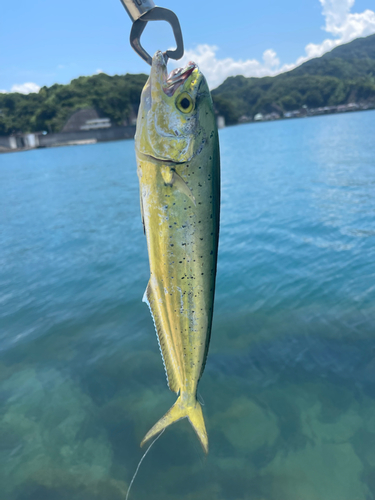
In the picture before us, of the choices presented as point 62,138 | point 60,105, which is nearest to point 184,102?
point 62,138

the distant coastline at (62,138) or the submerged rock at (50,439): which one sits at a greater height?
the distant coastline at (62,138)

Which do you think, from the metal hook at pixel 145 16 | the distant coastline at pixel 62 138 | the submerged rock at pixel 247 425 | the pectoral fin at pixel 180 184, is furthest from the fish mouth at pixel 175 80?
the distant coastline at pixel 62 138

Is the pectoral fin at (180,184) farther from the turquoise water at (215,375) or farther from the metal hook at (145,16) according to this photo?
the turquoise water at (215,375)

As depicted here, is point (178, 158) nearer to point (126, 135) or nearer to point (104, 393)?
point (104, 393)

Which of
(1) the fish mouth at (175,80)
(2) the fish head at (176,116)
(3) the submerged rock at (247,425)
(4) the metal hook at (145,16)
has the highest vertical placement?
(4) the metal hook at (145,16)

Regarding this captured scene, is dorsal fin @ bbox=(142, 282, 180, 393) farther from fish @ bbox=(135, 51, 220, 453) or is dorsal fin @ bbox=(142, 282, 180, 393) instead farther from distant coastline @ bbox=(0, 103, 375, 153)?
distant coastline @ bbox=(0, 103, 375, 153)

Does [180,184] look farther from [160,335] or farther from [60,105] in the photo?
[60,105]

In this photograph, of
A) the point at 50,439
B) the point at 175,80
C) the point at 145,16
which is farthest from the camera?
the point at 50,439

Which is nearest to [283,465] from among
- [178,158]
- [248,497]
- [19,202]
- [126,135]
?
[248,497]
